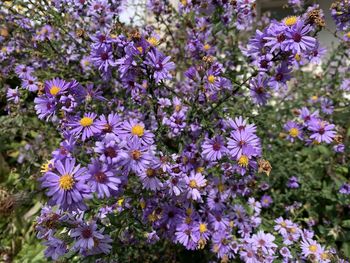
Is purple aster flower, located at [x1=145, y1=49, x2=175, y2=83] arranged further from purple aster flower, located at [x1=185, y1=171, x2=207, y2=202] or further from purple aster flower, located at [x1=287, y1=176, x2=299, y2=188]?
purple aster flower, located at [x1=287, y1=176, x2=299, y2=188]

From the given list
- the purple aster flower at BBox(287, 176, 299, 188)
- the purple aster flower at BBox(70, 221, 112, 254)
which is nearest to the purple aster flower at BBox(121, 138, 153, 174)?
the purple aster flower at BBox(70, 221, 112, 254)

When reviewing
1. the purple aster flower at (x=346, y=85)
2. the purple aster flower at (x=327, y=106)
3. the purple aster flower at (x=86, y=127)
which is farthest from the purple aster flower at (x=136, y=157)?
the purple aster flower at (x=346, y=85)

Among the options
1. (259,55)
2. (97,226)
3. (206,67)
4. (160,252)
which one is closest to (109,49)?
(206,67)

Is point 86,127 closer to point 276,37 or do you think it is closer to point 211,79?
point 211,79

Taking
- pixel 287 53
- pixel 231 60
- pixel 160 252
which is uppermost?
pixel 287 53

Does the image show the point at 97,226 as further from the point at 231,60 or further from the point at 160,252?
the point at 231,60

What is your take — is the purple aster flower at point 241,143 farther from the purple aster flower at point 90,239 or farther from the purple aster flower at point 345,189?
the purple aster flower at point 345,189
